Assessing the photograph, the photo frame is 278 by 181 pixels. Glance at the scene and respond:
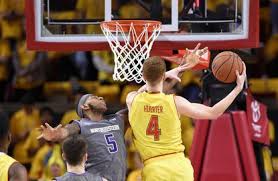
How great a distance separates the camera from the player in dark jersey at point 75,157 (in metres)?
5.07

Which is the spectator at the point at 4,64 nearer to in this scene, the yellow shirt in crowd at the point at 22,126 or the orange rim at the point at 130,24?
the yellow shirt in crowd at the point at 22,126

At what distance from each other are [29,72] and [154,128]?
567 centimetres

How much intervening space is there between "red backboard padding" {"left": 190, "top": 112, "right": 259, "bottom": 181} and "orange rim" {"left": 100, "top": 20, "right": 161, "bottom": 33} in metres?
1.13

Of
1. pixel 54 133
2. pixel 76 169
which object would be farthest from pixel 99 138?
pixel 76 169

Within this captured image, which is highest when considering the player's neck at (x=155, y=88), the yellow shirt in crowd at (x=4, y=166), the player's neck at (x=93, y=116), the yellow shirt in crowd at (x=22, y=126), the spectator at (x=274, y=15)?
the spectator at (x=274, y=15)

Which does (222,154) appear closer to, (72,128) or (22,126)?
(72,128)

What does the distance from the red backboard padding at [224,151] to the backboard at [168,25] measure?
804 millimetres

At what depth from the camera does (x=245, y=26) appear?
22.9 feet

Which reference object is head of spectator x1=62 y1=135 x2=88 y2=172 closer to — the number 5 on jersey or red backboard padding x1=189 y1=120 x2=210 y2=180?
the number 5 on jersey

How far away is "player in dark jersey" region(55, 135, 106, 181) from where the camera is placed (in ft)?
16.6

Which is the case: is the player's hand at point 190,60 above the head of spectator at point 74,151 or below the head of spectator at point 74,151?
above

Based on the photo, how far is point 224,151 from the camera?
7266 millimetres

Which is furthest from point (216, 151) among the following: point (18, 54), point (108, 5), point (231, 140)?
point (18, 54)

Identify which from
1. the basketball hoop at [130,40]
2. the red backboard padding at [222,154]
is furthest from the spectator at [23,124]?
the basketball hoop at [130,40]
